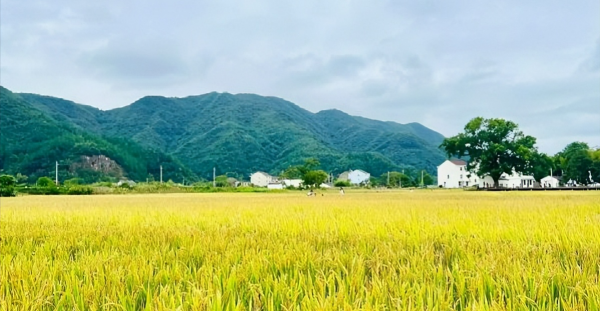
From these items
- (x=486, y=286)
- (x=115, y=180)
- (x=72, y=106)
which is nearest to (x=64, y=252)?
(x=486, y=286)

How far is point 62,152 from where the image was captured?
95.5 metres

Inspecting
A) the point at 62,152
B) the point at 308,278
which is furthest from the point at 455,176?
the point at 308,278

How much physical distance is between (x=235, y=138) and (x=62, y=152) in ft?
193

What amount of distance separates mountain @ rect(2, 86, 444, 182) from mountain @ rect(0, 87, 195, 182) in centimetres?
969

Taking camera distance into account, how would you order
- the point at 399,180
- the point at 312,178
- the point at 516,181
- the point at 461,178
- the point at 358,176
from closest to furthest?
the point at 312,178 < the point at 399,180 < the point at 516,181 < the point at 461,178 < the point at 358,176

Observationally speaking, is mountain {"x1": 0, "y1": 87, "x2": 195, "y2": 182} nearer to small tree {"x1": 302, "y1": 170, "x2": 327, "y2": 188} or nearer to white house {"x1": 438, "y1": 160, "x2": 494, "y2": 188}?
small tree {"x1": 302, "y1": 170, "x2": 327, "y2": 188}

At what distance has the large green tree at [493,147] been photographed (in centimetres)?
5859

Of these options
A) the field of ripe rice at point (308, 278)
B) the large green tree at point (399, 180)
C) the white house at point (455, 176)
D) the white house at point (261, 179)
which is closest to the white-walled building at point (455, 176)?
the white house at point (455, 176)

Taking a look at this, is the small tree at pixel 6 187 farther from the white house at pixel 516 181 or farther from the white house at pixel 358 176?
the white house at pixel 358 176

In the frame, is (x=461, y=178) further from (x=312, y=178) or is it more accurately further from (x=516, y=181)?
(x=312, y=178)

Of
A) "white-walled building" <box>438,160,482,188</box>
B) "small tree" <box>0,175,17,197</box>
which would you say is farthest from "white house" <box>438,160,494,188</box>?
"small tree" <box>0,175,17,197</box>

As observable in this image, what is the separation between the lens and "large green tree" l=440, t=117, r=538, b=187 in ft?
192

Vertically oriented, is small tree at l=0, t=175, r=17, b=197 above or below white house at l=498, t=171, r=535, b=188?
above

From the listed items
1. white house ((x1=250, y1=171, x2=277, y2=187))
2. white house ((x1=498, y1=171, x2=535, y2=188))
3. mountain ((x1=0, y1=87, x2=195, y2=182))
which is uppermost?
mountain ((x1=0, y1=87, x2=195, y2=182))
